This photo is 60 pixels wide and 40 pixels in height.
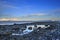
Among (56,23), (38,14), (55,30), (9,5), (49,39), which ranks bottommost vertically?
(49,39)

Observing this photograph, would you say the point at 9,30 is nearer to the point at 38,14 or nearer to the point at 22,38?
the point at 22,38

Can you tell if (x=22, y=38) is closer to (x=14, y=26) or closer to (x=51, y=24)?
(x=14, y=26)

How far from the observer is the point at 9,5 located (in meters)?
1.97

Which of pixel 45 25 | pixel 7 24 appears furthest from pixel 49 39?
pixel 7 24

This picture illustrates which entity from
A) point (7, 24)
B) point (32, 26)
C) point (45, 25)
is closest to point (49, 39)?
point (45, 25)

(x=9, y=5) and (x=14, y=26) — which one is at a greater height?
(x=9, y=5)

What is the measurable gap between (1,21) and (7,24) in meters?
0.18

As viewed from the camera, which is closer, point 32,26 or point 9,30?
point 9,30

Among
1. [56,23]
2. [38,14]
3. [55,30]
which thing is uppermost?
[38,14]

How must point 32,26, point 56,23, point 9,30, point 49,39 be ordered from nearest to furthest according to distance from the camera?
point 49,39 < point 56,23 < point 9,30 < point 32,26

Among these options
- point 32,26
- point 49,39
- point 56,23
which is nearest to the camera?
point 49,39

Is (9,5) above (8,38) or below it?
above

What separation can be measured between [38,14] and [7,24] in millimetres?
660

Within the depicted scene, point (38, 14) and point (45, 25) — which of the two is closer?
point (38, 14)
